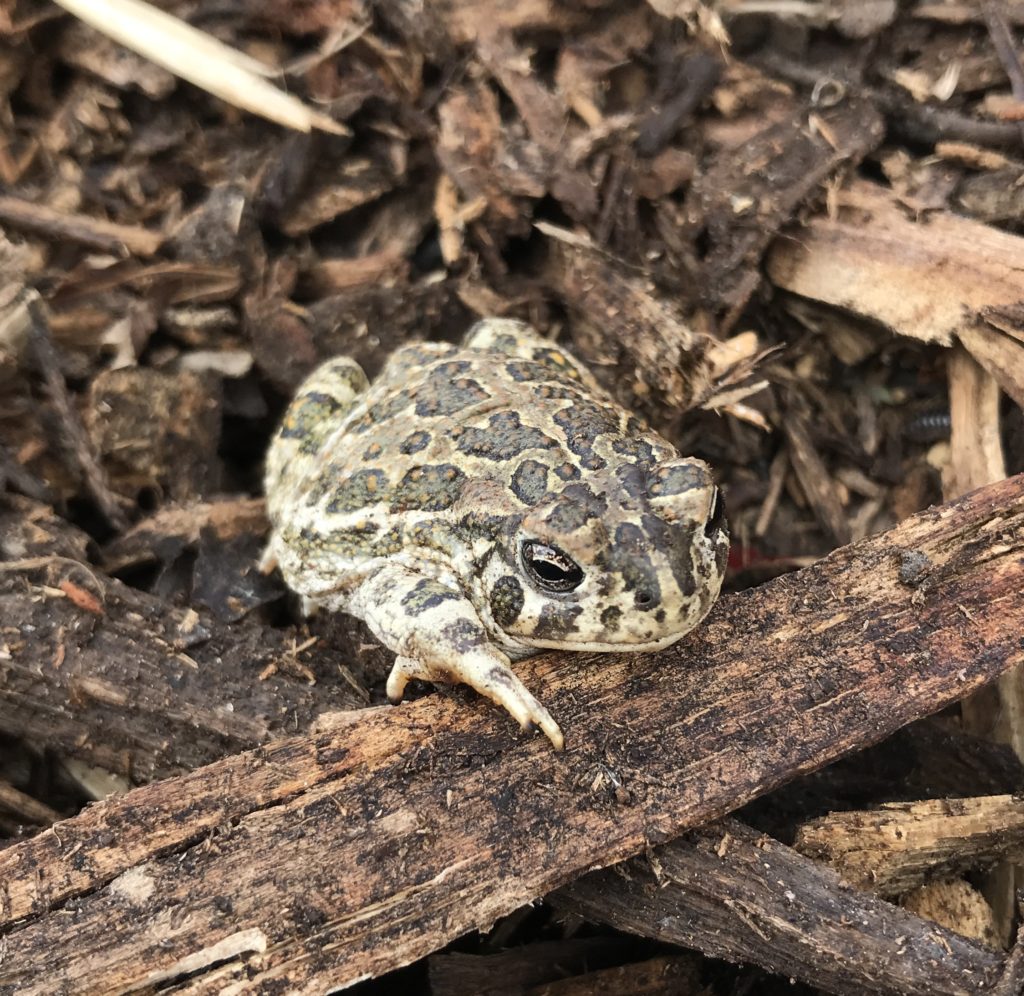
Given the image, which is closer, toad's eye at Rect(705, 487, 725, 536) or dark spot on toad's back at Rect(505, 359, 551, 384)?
toad's eye at Rect(705, 487, 725, 536)

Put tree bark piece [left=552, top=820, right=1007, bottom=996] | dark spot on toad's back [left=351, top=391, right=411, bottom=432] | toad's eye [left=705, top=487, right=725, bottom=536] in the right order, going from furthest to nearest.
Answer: dark spot on toad's back [left=351, top=391, right=411, bottom=432] < toad's eye [left=705, top=487, right=725, bottom=536] < tree bark piece [left=552, top=820, right=1007, bottom=996]

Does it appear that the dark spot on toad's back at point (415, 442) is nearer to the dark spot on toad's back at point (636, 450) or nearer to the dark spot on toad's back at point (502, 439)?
the dark spot on toad's back at point (502, 439)

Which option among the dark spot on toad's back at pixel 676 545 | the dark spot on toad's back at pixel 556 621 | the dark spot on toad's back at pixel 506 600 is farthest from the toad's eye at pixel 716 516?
the dark spot on toad's back at pixel 506 600

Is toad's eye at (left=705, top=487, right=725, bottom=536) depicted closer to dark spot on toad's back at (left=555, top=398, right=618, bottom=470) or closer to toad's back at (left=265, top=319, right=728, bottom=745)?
toad's back at (left=265, top=319, right=728, bottom=745)

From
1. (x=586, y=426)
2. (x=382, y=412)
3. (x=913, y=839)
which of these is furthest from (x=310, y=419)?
(x=913, y=839)

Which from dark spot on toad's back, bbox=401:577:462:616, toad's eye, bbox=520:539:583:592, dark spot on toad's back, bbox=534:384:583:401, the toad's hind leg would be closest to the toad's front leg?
dark spot on toad's back, bbox=401:577:462:616

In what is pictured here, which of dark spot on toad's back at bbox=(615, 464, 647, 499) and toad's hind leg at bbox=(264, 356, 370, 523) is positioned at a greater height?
dark spot on toad's back at bbox=(615, 464, 647, 499)

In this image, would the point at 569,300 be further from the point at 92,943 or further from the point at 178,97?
the point at 92,943
